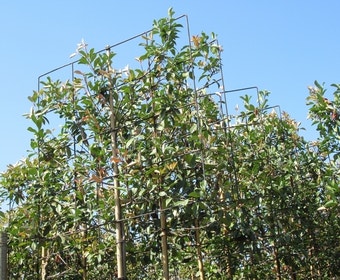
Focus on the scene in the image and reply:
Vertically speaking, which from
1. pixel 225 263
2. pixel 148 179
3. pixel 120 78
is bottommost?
pixel 225 263

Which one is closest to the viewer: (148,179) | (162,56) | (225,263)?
(148,179)

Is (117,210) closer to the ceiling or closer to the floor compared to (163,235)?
closer to the ceiling

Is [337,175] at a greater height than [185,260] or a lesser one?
greater

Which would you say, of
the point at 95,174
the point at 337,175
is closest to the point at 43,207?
the point at 95,174

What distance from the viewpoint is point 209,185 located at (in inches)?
158

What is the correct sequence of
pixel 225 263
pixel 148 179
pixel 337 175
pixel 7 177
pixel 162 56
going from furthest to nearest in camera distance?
1. pixel 7 177
2. pixel 225 263
3. pixel 337 175
4. pixel 162 56
5. pixel 148 179

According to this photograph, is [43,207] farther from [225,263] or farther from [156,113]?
[225,263]

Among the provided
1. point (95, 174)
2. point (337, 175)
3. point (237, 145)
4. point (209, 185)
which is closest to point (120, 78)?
point (95, 174)

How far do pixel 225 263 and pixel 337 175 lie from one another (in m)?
1.34

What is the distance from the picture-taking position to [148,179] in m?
3.54

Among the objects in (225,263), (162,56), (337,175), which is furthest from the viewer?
(225,263)

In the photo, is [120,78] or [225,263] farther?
[225,263]

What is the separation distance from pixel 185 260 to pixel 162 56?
180cm

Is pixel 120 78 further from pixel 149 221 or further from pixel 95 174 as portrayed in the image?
pixel 149 221
